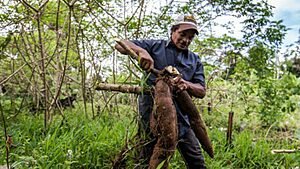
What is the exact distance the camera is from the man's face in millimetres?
2836

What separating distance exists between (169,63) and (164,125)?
0.60 metres

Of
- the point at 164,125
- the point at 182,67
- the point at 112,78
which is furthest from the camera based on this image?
the point at 112,78

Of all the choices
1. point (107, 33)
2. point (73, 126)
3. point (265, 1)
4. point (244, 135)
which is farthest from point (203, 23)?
point (73, 126)

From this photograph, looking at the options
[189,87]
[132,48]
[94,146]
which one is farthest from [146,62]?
[94,146]

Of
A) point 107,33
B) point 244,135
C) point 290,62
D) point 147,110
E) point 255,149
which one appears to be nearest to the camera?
point 147,110

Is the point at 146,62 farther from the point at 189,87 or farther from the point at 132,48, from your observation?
the point at 189,87

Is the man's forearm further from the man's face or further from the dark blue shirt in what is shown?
the man's face

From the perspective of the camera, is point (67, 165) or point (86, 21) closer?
point (67, 165)

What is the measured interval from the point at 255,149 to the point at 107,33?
2.35 metres

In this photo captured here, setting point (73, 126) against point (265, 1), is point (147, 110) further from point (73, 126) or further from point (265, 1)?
point (265, 1)

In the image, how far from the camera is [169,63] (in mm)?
2910

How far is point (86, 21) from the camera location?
16.8 feet

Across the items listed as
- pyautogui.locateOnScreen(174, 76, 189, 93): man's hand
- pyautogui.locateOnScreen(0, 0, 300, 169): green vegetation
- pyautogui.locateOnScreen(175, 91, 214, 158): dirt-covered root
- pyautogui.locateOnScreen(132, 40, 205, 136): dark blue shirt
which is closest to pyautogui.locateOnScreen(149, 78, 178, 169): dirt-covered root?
pyautogui.locateOnScreen(174, 76, 189, 93): man's hand

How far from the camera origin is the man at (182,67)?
9.26ft
